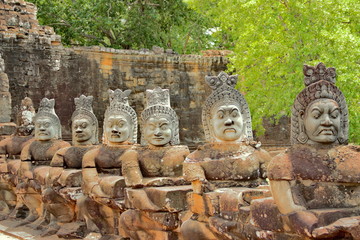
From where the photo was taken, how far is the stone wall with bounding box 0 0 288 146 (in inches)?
706

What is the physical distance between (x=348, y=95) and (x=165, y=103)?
23.4 feet

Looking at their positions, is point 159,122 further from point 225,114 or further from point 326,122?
point 326,122

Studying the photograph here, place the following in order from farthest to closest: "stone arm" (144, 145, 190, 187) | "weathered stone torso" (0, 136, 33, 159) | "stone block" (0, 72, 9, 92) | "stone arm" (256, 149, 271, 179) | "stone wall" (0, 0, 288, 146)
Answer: "stone wall" (0, 0, 288, 146) → "stone block" (0, 72, 9, 92) → "weathered stone torso" (0, 136, 33, 159) → "stone arm" (144, 145, 190, 187) → "stone arm" (256, 149, 271, 179)

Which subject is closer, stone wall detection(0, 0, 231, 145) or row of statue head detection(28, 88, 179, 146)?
row of statue head detection(28, 88, 179, 146)

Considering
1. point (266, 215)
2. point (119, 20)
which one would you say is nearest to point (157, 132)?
point (266, 215)

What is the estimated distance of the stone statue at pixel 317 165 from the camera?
14.2 feet

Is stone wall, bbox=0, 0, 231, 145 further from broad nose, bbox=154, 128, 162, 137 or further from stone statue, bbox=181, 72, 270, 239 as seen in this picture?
stone statue, bbox=181, 72, 270, 239

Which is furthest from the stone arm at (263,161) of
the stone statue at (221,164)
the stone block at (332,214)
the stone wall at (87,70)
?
the stone wall at (87,70)

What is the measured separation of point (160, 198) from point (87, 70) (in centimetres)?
1399

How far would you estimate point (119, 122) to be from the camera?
7270 millimetres

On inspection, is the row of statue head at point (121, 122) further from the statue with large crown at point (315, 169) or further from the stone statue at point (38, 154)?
the statue with large crown at point (315, 169)

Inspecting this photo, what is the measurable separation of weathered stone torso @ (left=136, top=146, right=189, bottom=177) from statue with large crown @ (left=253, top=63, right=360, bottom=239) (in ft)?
6.41

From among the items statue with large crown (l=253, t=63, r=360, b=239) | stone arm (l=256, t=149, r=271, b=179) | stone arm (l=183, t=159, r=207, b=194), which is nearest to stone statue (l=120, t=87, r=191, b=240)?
stone arm (l=183, t=159, r=207, b=194)

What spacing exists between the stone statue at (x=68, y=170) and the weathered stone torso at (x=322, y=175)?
3986 mm
